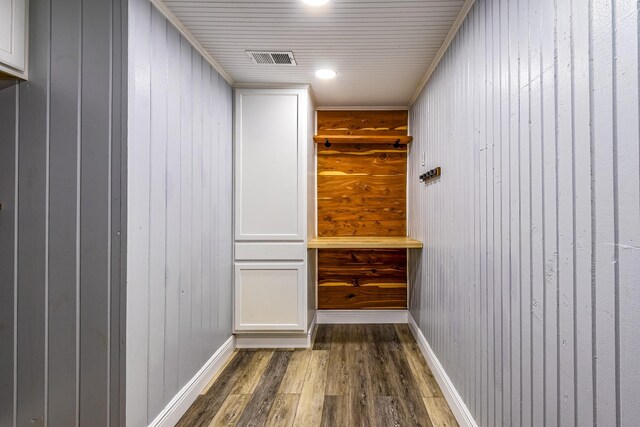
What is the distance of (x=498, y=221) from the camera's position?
146 cm

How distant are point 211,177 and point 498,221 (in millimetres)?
1858

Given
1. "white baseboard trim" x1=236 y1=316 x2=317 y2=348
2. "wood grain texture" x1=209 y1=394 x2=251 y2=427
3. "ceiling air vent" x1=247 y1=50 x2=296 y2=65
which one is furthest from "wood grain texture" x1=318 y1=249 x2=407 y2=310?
"ceiling air vent" x1=247 y1=50 x2=296 y2=65

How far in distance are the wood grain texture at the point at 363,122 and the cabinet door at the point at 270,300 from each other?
5.12 ft

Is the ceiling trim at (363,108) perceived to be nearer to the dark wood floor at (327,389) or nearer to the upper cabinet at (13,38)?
the dark wood floor at (327,389)

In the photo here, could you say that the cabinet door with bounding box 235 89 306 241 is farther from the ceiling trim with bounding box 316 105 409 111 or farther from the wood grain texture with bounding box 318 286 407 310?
the wood grain texture with bounding box 318 286 407 310

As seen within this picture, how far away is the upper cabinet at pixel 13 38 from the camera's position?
142 cm

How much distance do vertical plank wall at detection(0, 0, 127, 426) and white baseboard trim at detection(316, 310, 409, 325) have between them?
2444mm

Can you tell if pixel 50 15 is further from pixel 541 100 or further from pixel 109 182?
pixel 541 100

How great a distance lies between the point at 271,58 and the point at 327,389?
228cm

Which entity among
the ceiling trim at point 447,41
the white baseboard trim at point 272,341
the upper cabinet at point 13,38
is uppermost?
the ceiling trim at point 447,41

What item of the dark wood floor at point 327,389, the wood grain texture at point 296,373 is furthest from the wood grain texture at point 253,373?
the wood grain texture at point 296,373

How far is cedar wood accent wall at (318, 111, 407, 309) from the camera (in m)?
3.75

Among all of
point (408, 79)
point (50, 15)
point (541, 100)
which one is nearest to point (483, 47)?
point (541, 100)

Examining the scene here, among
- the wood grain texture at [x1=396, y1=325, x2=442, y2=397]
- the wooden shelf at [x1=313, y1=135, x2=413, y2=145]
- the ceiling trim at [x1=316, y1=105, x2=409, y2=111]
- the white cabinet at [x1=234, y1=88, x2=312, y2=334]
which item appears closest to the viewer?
the wood grain texture at [x1=396, y1=325, x2=442, y2=397]
